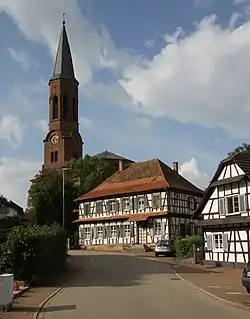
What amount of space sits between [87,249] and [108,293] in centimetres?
4685

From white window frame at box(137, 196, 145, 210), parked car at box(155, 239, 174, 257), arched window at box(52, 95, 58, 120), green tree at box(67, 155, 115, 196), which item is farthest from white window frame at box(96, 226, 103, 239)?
arched window at box(52, 95, 58, 120)

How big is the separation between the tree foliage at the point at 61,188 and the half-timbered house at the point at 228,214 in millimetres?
38806

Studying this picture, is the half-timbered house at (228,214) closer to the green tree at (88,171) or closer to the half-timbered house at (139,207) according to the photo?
the half-timbered house at (139,207)

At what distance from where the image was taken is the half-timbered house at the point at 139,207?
202 ft

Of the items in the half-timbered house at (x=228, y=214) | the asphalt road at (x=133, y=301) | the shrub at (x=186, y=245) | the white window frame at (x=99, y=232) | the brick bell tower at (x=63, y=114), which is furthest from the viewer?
the brick bell tower at (x=63, y=114)

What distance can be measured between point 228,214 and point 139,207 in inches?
1059

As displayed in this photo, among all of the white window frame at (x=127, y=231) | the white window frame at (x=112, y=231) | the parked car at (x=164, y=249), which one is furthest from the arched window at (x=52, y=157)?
the parked car at (x=164, y=249)

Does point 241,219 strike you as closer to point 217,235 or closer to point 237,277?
point 217,235

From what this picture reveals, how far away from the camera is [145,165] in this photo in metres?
71.0

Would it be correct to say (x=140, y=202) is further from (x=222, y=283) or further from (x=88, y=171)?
(x=222, y=283)

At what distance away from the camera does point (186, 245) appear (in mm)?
44312

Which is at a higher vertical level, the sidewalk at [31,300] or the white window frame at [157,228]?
the white window frame at [157,228]

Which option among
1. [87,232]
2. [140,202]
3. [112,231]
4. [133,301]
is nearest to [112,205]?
[112,231]

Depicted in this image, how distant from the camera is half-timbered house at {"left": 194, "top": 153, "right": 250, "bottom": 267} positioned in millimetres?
36594
